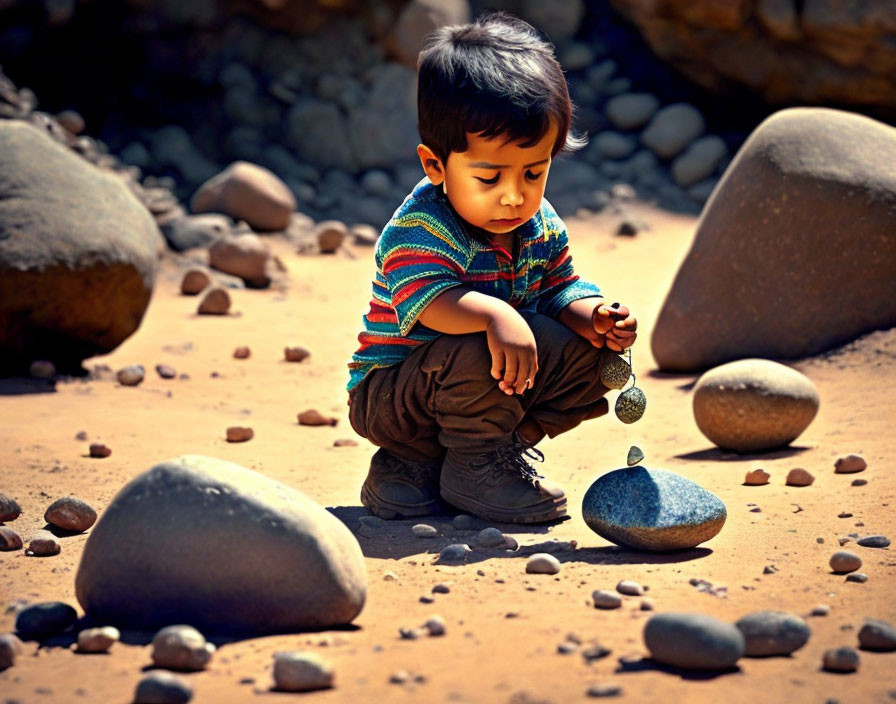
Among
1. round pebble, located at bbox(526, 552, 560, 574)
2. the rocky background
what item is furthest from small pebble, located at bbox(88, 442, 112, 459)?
the rocky background

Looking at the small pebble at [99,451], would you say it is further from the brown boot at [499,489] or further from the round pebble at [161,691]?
the round pebble at [161,691]

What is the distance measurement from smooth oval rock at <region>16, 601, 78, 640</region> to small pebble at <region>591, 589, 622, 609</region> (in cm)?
124

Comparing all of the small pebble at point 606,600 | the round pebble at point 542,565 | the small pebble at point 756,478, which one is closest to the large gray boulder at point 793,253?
the small pebble at point 756,478

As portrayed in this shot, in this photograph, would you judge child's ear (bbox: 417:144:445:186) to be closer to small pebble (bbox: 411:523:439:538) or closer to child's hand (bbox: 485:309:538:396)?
child's hand (bbox: 485:309:538:396)

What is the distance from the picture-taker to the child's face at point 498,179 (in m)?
3.47

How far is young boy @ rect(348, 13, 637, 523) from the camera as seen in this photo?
3.45 meters

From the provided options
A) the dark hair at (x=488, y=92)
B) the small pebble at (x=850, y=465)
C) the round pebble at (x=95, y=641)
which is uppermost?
the dark hair at (x=488, y=92)

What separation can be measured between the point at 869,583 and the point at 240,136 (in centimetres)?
939

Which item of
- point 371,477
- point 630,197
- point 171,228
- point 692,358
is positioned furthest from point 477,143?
point 630,197

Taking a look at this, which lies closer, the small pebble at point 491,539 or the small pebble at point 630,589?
the small pebble at point 630,589

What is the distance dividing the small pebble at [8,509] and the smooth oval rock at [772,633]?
7.69ft

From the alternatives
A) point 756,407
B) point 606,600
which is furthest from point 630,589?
point 756,407

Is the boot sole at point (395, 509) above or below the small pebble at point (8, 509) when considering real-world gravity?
above

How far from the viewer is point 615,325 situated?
3.57 metres
